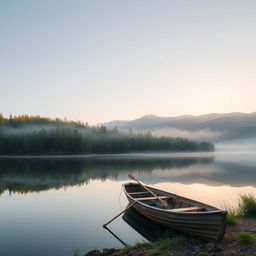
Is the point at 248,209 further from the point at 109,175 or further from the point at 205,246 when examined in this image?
the point at 109,175

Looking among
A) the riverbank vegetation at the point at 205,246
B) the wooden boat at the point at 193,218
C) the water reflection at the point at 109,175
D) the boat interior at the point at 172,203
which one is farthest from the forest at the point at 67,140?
the riverbank vegetation at the point at 205,246

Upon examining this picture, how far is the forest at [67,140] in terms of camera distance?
11850 centimetres

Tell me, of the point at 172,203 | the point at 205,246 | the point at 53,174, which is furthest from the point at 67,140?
the point at 205,246

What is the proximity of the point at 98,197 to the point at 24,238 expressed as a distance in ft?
38.3

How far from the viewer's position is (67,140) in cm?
12094

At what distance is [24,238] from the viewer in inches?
504

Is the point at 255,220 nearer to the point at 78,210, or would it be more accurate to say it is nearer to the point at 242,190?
the point at 78,210

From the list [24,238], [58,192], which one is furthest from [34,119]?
[24,238]

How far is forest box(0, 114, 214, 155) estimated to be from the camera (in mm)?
118500

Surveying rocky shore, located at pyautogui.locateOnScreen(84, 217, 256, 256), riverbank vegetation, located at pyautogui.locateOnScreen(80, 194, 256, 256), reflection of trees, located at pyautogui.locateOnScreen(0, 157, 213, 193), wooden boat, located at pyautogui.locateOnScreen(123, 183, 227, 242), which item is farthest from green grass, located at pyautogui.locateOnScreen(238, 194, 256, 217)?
reflection of trees, located at pyautogui.locateOnScreen(0, 157, 213, 193)

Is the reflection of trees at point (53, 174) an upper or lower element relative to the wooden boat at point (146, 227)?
lower

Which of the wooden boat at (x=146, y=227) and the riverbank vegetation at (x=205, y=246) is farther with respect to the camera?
the wooden boat at (x=146, y=227)

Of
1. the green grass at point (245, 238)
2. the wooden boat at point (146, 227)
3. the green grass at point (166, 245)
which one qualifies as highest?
the green grass at point (245, 238)

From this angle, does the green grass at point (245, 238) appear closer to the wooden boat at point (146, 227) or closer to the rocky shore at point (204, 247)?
the rocky shore at point (204, 247)
